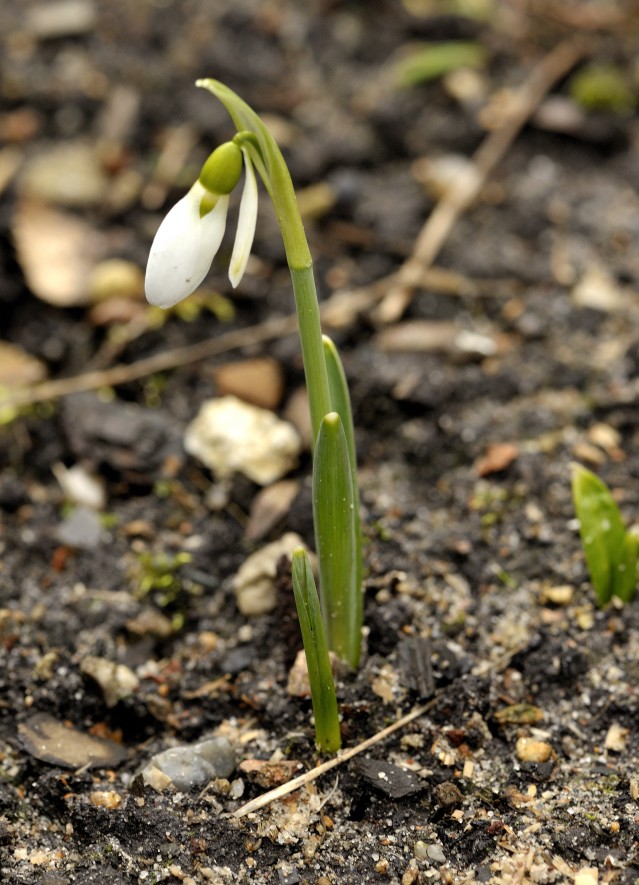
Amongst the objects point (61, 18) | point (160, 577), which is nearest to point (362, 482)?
point (160, 577)

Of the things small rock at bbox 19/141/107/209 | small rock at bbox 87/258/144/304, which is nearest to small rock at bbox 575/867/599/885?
small rock at bbox 87/258/144/304

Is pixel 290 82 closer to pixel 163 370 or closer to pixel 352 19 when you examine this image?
pixel 352 19

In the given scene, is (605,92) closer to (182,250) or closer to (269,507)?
(269,507)

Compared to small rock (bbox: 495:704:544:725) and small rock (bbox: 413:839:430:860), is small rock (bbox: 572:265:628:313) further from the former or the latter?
small rock (bbox: 413:839:430:860)

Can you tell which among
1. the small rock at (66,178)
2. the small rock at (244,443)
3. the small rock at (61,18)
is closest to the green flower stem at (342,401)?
the small rock at (244,443)

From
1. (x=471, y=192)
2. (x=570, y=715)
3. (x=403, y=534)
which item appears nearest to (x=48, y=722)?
(x=403, y=534)

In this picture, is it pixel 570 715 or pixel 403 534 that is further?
pixel 403 534

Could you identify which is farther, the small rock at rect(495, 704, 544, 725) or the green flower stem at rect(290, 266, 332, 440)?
the small rock at rect(495, 704, 544, 725)
